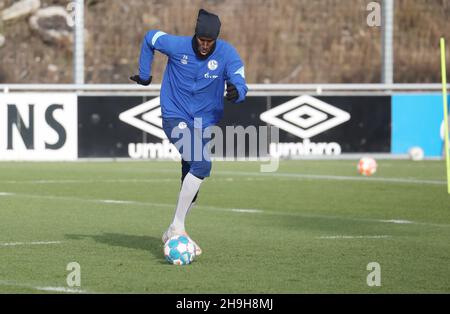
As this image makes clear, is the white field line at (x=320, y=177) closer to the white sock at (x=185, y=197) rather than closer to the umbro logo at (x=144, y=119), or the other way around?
the umbro logo at (x=144, y=119)

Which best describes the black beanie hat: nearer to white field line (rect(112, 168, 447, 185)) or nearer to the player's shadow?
the player's shadow

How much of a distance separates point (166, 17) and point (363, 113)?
41.2 ft

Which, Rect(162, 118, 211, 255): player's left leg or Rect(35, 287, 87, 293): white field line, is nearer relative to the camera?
Rect(35, 287, 87, 293): white field line

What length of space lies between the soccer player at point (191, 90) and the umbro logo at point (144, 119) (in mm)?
12384

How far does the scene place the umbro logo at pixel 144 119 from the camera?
79.3ft

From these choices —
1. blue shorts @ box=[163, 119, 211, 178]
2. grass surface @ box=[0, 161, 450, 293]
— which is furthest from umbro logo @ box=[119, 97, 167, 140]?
blue shorts @ box=[163, 119, 211, 178]

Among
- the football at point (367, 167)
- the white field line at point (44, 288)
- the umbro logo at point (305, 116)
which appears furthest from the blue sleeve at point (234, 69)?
the umbro logo at point (305, 116)

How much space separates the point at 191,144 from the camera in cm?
1142

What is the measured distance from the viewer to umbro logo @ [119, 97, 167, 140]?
24.2m

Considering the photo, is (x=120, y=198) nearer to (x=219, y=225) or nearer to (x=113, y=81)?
(x=219, y=225)

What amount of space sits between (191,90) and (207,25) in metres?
0.82

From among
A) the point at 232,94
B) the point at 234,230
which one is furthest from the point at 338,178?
the point at 232,94
